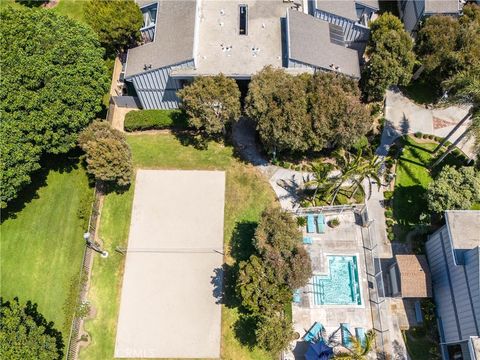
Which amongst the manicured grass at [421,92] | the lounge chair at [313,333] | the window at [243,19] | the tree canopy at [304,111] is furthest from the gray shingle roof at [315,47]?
the lounge chair at [313,333]

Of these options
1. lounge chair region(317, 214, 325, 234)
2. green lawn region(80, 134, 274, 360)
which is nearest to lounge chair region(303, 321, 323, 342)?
green lawn region(80, 134, 274, 360)

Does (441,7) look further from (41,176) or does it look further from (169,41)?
(41,176)

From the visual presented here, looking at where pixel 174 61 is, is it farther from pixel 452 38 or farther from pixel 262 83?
pixel 452 38

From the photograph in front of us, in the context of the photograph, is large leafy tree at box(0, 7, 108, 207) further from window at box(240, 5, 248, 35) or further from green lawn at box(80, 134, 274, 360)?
window at box(240, 5, 248, 35)

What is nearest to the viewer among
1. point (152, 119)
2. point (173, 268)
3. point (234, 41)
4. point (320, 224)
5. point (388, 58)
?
point (173, 268)

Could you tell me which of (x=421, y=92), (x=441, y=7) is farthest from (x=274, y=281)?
(x=441, y=7)

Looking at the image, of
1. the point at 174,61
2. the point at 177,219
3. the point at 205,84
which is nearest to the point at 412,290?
the point at 177,219
